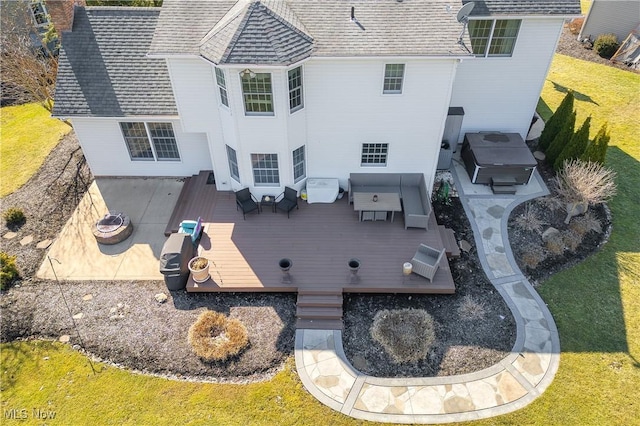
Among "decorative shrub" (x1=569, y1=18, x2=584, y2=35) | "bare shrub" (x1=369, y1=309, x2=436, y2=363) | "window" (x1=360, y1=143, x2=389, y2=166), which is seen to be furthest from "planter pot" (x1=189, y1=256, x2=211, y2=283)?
"decorative shrub" (x1=569, y1=18, x2=584, y2=35)

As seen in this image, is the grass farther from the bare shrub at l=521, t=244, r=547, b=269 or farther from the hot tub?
the bare shrub at l=521, t=244, r=547, b=269

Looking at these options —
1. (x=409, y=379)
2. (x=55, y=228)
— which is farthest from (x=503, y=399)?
(x=55, y=228)

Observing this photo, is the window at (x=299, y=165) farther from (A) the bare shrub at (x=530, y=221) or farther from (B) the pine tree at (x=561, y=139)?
(B) the pine tree at (x=561, y=139)

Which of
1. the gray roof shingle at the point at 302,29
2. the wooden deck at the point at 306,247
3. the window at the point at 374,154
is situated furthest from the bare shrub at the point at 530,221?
the gray roof shingle at the point at 302,29

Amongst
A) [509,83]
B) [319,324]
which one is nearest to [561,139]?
[509,83]

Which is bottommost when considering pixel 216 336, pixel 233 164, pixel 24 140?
pixel 216 336

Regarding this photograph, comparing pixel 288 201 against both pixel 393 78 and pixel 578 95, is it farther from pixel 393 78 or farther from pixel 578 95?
pixel 578 95
